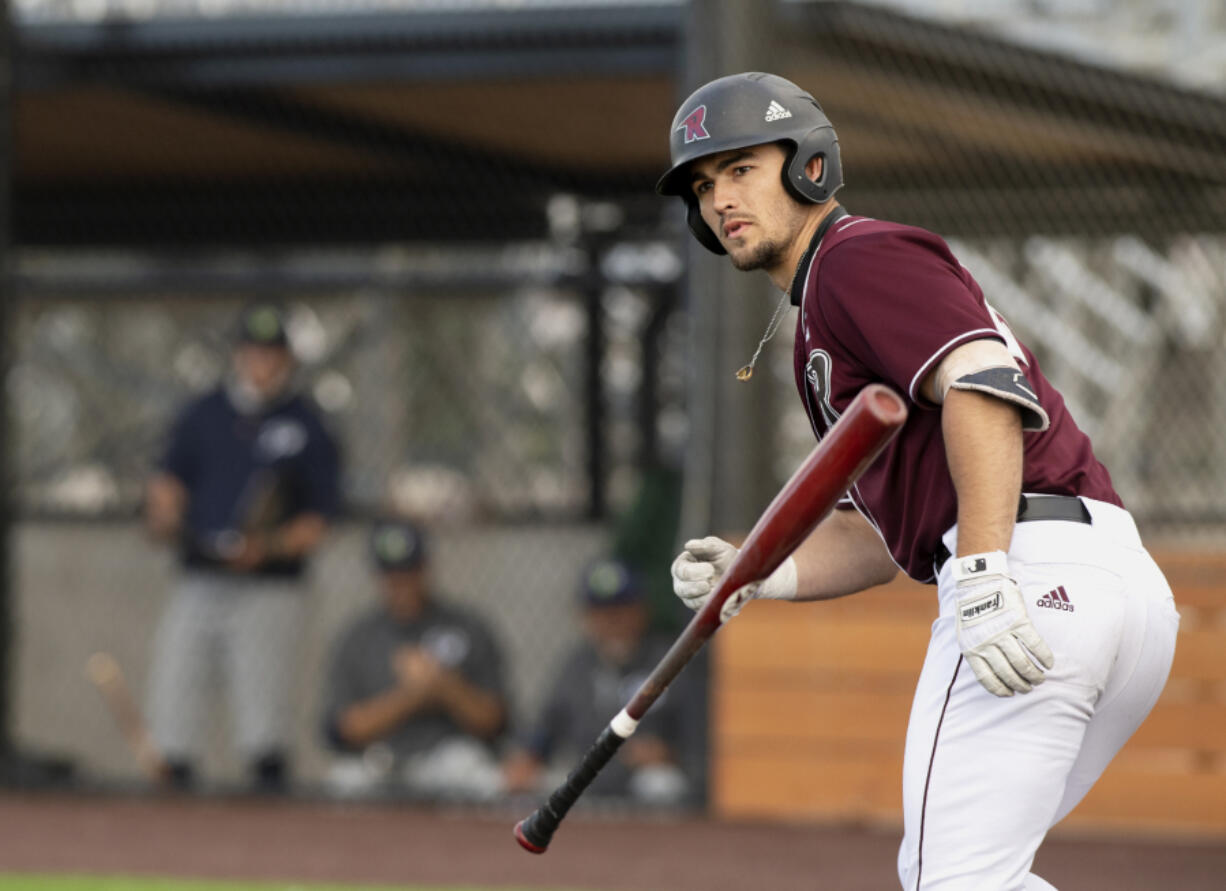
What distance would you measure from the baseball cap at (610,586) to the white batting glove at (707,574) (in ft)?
12.5

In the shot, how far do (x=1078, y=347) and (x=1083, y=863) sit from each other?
417 cm

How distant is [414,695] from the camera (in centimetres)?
711

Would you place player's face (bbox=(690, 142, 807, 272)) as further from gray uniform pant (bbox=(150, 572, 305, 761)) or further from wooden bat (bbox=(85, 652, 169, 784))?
wooden bat (bbox=(85, 652, 169, 784))

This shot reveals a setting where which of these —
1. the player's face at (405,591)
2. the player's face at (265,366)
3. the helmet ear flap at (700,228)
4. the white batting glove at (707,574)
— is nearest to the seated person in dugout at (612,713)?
the player's face at (405,591)

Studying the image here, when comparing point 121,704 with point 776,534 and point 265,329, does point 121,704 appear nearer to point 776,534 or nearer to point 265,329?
point 265,329

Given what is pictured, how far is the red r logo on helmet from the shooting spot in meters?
2.82

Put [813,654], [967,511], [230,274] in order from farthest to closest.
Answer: [230,274]
[813,654]
[967,511]

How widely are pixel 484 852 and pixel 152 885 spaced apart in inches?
50.0

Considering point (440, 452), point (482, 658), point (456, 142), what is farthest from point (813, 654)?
point (456, 142)

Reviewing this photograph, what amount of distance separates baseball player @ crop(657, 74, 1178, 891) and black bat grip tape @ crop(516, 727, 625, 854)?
52cm

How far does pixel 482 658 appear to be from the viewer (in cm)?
718

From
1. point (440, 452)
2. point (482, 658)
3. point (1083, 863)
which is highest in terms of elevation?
point (440, 452)

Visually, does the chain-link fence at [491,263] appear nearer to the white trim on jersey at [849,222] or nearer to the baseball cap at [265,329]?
the baseball cap at [265,329]

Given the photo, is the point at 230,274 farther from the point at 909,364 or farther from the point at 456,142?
the point at 909,364
